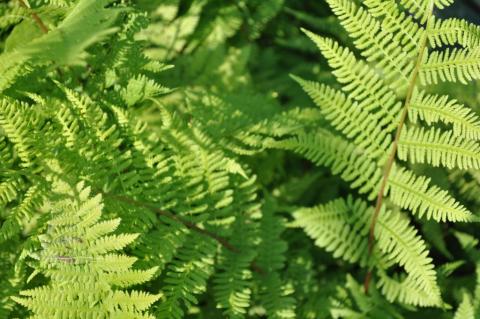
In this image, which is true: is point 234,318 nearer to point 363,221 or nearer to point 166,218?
point 166,218

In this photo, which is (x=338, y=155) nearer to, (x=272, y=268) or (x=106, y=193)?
(x=272, y=268)

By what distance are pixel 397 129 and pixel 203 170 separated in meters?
0.77

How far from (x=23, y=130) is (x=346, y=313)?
1445 millimetres

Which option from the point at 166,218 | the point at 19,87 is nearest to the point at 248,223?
the point at 166,218

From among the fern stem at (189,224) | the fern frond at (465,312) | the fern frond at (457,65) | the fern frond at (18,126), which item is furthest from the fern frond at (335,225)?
the fern frond at (18,126)

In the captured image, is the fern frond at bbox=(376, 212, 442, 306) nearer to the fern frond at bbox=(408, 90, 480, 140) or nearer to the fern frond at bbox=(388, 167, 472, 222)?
the fern frond at bbox=(388, 167, 472, 222)

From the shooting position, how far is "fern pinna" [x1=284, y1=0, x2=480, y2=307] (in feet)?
6.14

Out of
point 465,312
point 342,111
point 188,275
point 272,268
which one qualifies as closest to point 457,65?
point 342,111

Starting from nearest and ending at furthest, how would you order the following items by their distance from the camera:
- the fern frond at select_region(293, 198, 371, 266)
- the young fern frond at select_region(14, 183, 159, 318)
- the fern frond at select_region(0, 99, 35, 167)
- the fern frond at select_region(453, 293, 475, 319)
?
the young fern frond at select_region(14, 183, 159, 318) → the fern frond at select_region(0, 99, 35, 167) → the fern frond at select_region(453, 293, 475, 319) → the fern frond at select_region(293, 198, 371, 266)

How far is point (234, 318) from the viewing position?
1984mm

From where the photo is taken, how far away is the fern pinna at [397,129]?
73.6 inches

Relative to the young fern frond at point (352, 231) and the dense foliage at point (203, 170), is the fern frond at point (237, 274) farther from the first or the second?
the young fern frond at point (352, 231)

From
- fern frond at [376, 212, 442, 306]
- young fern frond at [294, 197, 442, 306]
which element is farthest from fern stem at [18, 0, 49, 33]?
fern frond at [376, 212, 442, 306]

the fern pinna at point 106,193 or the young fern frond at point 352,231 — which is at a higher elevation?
the fern pinna at point 106,193
